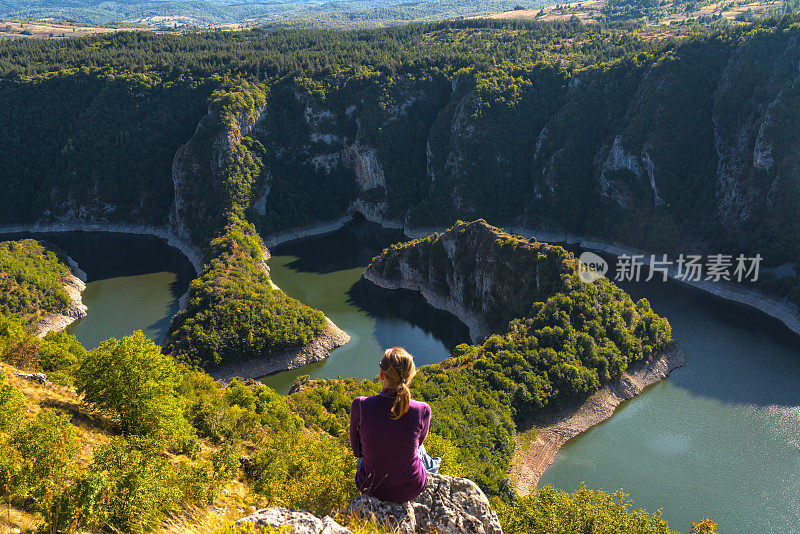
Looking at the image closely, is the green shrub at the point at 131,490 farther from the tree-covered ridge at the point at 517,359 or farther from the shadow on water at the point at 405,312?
the shadow on water at the point at 405,312

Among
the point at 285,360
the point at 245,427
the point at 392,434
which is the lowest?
the point at 285,360

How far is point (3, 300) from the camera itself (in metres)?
63.1

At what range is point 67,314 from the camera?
68812mm

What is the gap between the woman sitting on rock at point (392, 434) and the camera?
28.4 feet

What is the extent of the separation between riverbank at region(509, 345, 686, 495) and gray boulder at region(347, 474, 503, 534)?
30.3m

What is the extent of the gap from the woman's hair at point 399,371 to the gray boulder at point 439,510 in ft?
7.02

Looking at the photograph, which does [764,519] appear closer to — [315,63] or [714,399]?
[714,399]

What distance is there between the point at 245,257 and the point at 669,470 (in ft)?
176

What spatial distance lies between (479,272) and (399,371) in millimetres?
55362

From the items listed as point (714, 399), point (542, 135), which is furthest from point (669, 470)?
point (542, 135)

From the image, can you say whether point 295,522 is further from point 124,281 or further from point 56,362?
point 124,281

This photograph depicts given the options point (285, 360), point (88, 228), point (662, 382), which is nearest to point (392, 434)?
point (662, 382)

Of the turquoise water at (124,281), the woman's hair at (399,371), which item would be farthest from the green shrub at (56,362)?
the turquoise water at (124,281)

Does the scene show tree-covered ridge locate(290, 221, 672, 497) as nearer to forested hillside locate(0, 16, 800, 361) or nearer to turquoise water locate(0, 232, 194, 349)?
forested hillside locate(0, 16, 800, 361)
